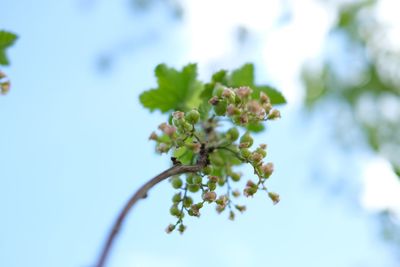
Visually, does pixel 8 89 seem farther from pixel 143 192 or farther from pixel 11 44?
pixel 143 192

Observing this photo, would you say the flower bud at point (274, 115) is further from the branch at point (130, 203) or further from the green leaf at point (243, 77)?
the branch at point (130, 203)

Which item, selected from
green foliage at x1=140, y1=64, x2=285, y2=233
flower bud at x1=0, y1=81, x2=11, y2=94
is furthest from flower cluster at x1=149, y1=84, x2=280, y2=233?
flower bud at x1=0, y1=81, x2=11, y2=94

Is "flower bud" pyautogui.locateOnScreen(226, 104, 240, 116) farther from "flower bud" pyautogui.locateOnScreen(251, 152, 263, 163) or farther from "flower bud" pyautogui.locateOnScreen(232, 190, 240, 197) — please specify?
"flower bud" pyautogui.locateOnScreen(232, 190, 240, 197)

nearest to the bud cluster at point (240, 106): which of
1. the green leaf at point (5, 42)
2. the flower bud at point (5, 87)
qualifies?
the flower bud at point (5, 87)

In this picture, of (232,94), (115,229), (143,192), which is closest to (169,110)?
(232,94)

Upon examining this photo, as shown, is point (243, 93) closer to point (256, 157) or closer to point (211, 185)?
point (256, 157)

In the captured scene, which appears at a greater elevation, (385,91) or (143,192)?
(385,91)
